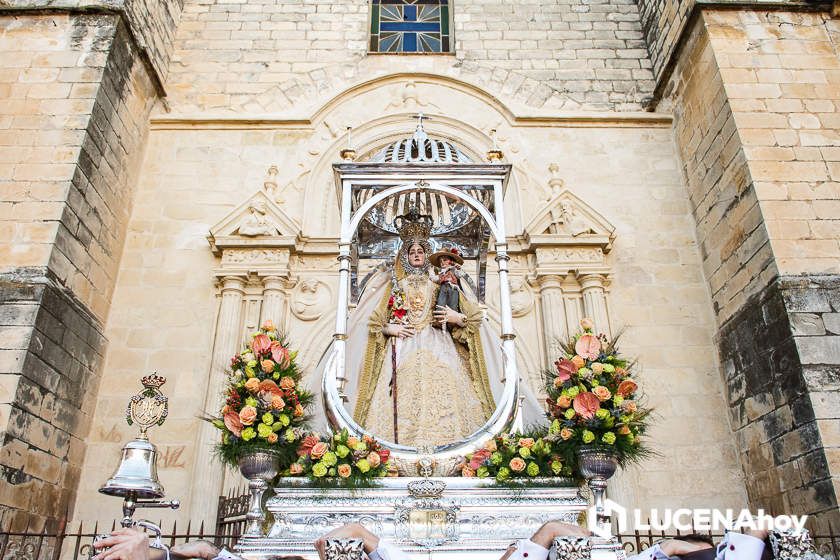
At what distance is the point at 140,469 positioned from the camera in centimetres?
347

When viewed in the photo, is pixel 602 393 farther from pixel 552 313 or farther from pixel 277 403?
pixel 552 313

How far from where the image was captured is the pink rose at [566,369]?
4.25 meters

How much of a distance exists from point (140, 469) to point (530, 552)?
2.08 metres

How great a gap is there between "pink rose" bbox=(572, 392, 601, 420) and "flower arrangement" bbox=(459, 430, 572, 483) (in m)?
0.32

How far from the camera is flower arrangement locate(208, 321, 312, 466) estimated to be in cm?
396

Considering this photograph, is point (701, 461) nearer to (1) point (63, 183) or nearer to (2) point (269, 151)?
Answer: (2) point (269, 151)

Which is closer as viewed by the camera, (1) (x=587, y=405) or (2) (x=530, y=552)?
(2) (x=530, y=552)

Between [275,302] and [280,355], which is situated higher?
[275,302]

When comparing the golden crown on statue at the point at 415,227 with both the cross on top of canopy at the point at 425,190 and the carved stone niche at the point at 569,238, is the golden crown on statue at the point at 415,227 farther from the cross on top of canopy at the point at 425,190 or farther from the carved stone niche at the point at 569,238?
the carved stone niche at the point at 569,238

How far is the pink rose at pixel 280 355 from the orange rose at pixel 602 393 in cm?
200

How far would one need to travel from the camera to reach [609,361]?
4.27 meters

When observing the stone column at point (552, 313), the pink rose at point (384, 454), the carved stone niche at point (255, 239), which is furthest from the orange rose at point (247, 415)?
the stone column at point (552, 313)

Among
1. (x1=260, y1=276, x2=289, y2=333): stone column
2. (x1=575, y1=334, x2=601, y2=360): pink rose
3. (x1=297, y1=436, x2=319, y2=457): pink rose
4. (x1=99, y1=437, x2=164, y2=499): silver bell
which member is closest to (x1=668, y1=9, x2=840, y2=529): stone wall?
(x1=575, y1=334, x2=601, y2=360): pink rose

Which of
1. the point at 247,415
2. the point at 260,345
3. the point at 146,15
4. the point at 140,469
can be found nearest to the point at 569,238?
the point at 260,345
